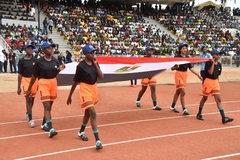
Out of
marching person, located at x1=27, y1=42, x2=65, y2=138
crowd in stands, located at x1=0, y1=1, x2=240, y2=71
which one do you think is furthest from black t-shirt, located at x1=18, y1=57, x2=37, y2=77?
crowd in stands, located at x1=0, y1=1, x2=240, y2=71

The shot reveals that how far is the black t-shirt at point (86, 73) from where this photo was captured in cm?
609

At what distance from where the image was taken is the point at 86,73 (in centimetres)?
609

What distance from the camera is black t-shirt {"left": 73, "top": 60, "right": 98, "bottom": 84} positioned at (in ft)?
20.0

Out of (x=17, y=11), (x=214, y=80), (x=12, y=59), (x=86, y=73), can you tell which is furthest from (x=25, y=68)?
(x=17, y=11)

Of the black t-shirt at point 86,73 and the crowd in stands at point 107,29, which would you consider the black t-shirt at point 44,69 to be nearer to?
the black t-shirt at point 86,73

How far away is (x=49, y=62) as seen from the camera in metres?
6.90

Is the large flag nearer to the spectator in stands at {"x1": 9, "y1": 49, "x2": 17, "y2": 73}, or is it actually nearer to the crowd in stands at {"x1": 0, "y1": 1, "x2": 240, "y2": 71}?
the crowd in stands at {"x1": 0, "y1": 1, "x2": 240, "y2": 71}

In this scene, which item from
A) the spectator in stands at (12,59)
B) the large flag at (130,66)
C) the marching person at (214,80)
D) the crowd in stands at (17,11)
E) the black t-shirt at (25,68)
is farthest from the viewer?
the crowd in stands at (17,11)

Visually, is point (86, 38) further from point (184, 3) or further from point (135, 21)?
point (184, 3)

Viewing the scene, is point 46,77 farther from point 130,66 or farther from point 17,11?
point 17,11

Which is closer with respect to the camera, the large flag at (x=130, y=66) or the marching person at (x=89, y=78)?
the marching person at (x=89, y=78)

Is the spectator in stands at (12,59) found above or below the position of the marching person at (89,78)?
below

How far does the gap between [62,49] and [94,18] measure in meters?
8.12

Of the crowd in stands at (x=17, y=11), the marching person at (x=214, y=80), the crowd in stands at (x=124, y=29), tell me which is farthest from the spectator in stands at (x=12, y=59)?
the marching person at (x=214, y=80)
